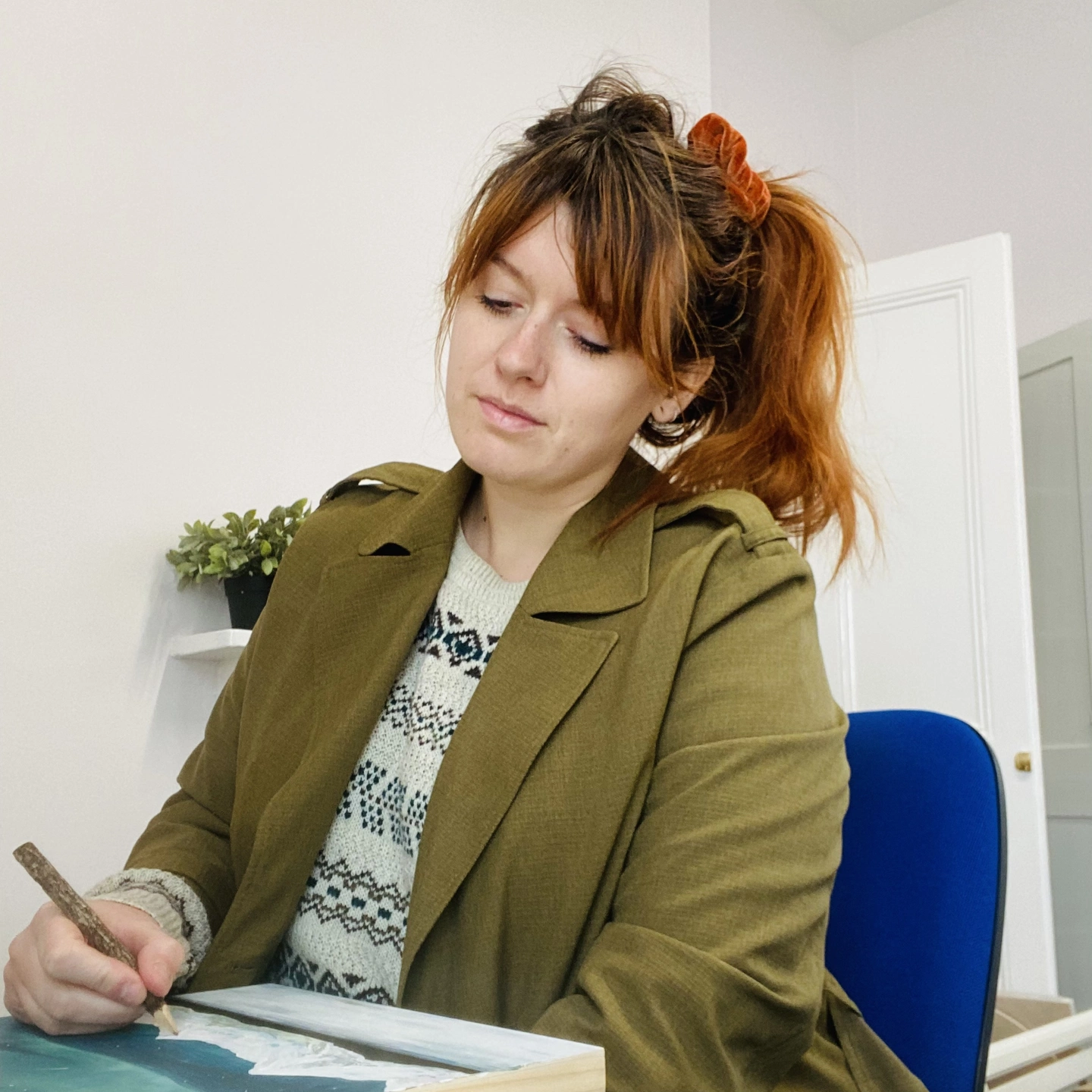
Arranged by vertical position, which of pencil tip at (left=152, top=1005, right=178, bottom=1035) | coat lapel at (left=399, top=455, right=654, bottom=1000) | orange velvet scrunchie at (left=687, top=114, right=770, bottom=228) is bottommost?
pencil tip at (left=152, top=1005, right=178, bottom=1035)

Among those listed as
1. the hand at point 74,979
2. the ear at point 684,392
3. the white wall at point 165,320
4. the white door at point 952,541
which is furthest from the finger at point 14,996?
the white door at point 952,541

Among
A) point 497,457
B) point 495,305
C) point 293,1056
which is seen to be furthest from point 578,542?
point 293,1056

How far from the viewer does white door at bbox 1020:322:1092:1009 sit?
3396 millimetres

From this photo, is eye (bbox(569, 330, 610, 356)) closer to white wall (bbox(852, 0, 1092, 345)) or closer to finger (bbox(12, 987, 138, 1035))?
finger (bbox(12, 987, 138, 1035))

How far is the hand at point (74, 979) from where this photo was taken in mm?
648

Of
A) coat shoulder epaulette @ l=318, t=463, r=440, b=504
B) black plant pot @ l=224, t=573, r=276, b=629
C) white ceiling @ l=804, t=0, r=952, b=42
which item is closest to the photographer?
coat shoulder epaulette @ l=318, t=463, r=440, b=504

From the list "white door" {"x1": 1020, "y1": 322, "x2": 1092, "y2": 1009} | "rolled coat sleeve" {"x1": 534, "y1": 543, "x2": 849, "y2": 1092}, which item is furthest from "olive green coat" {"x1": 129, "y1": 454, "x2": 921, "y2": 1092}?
"white door" {"x1": 1020, "y1": 322, "x2": 1092, "y2": 1009}

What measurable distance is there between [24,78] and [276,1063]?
167cm

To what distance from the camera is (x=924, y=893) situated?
102cm

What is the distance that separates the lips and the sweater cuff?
A: 1.46ft

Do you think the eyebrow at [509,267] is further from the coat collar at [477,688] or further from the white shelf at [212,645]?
the white shelf at [212,645]

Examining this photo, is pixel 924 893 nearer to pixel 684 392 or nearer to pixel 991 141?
pixel 684 392

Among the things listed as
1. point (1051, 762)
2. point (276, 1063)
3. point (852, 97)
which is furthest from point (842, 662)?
point (276, 1063)

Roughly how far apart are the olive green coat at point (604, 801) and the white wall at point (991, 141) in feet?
9.87
